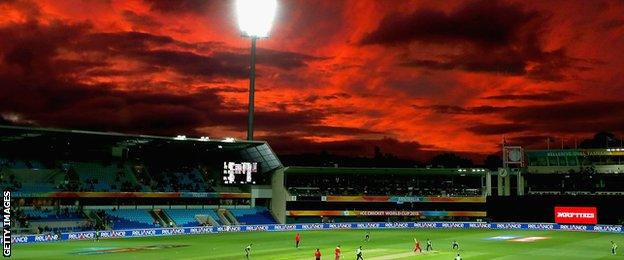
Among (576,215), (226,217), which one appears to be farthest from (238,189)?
(576,215)

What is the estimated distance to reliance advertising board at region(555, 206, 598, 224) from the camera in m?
93.4

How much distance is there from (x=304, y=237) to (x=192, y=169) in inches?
1081

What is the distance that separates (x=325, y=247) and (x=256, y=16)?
36.5 meters

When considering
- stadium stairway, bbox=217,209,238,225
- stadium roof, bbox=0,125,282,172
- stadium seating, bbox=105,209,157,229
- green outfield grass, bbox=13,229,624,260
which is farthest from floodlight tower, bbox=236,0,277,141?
stadium seating, bbox=105,209,157,229

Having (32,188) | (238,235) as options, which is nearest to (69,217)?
(32,188)

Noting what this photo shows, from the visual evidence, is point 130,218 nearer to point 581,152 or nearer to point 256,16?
point 256,16

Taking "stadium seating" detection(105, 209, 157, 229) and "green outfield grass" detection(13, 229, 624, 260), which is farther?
"stadium seating" detection(105, 209, 157, 229)

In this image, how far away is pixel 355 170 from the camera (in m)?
108

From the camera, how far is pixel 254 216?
9881 centimetres

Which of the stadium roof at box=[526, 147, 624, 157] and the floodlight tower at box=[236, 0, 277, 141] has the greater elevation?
the floodlight tower at box=[236, 0, 277, 141]

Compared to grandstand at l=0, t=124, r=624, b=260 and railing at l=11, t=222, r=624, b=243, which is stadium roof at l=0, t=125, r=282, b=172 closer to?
grandstand at l=0, t=124, r=624, b=260

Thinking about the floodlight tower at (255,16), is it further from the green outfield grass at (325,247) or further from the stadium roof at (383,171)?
the green outfield grass at (325,247)

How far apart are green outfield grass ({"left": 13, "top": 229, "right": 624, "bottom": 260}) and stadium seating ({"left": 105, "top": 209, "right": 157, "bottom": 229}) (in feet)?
24.9

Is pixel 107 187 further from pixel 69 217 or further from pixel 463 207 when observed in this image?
pixel 463 207
